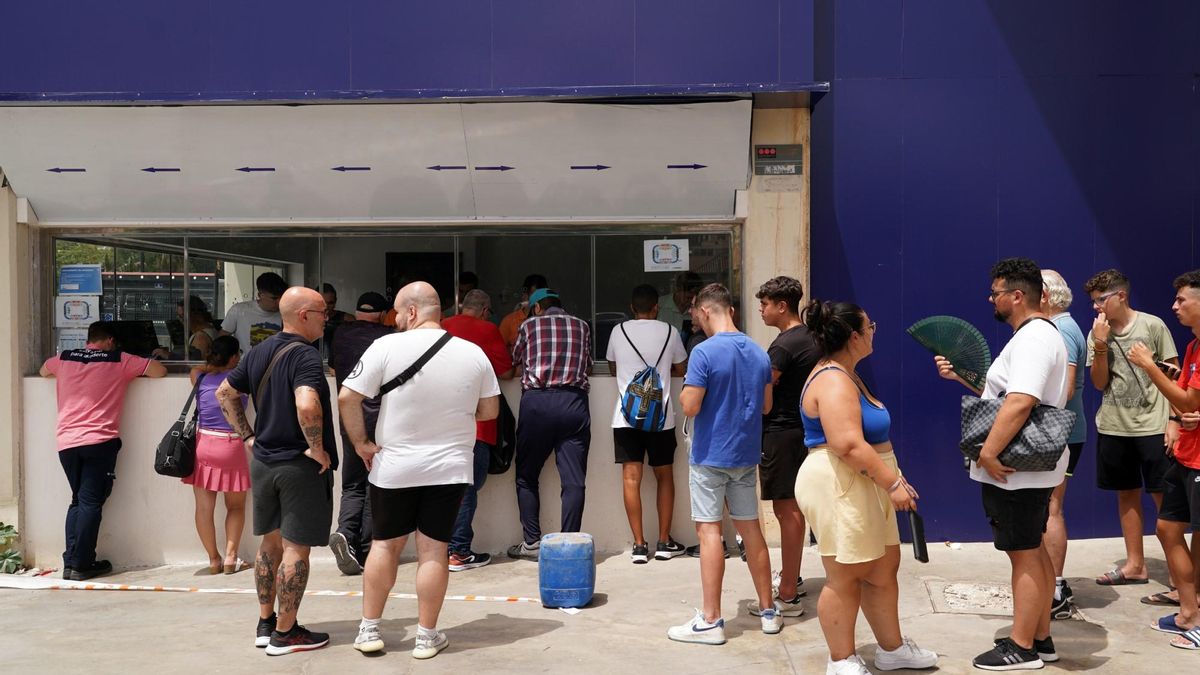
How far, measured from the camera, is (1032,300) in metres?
5.06

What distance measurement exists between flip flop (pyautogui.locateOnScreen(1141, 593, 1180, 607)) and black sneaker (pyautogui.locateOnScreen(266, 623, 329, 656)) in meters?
4.73

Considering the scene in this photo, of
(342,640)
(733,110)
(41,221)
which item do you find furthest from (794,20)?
(41,221)

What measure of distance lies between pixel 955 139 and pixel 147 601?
6383mm

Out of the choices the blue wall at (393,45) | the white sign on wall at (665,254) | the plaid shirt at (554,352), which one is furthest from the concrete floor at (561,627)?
the blue wall at (393,45)

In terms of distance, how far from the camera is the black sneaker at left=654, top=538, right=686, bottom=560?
7473mm

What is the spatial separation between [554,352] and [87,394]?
3.30 m

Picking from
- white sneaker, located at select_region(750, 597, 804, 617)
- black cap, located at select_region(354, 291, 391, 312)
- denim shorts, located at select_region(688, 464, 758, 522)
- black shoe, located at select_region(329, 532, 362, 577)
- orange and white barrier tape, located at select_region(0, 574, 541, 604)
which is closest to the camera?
denim shorts, located at select_region(688, 464, 758, 522)

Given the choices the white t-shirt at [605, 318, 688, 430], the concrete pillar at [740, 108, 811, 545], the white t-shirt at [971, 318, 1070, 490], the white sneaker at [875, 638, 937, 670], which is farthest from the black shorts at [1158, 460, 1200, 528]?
the white t-shirt at [605, 318, 688, 430]

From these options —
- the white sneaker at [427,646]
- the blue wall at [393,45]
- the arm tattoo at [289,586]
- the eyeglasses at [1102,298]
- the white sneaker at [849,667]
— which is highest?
the blue wall at [393,45]

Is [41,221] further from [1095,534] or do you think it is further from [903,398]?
[1095,534]

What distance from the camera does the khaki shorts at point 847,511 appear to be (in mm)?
4676

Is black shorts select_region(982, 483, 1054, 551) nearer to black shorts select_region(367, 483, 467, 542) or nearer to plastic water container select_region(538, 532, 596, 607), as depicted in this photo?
plastic water container select_region(538, 532, 596, 607)

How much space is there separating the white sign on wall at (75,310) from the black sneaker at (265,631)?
3.54m

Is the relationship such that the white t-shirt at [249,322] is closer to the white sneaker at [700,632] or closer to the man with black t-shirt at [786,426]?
the man with black t-shirt at [786,426]
